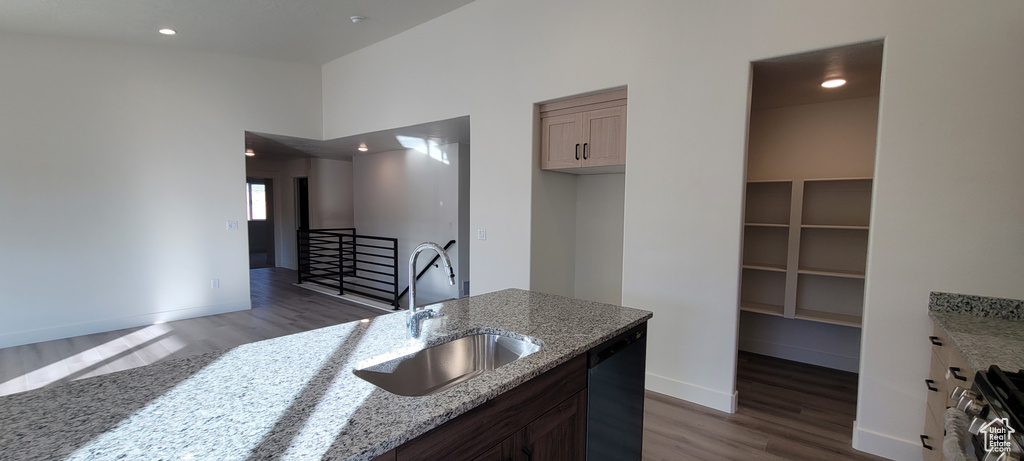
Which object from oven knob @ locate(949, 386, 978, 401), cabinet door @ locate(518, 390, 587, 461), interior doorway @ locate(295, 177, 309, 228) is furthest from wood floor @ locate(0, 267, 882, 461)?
interior doorway @ locate(295, 177, 309, 228)

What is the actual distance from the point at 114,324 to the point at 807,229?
22.6 feet

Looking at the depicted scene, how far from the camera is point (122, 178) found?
4.55 meters

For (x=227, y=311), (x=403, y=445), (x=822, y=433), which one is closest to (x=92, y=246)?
(x=227, y=311)

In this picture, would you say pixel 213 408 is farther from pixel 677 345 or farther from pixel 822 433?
pixel 822 433

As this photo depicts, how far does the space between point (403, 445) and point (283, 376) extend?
487mm

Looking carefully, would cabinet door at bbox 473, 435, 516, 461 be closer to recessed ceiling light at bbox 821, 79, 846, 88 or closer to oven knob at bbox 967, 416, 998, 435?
oven knob at bbox 967, 416, 998, 435

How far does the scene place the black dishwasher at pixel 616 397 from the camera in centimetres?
165

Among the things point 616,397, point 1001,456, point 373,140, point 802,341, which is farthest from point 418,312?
point 373,140

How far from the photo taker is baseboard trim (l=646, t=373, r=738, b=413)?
2.75 metres

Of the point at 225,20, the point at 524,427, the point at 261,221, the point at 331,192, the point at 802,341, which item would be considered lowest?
the point at 802,341

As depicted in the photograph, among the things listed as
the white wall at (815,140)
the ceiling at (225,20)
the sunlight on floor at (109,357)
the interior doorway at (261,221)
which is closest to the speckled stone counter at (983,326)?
the white wall at (815,140)

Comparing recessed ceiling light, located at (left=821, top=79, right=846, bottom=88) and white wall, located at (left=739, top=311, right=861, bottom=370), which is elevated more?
recessed ceiling light, located at (left=821, top=79, right=846, bottom=88)

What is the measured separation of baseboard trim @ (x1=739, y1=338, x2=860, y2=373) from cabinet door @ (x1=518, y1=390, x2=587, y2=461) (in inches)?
118
